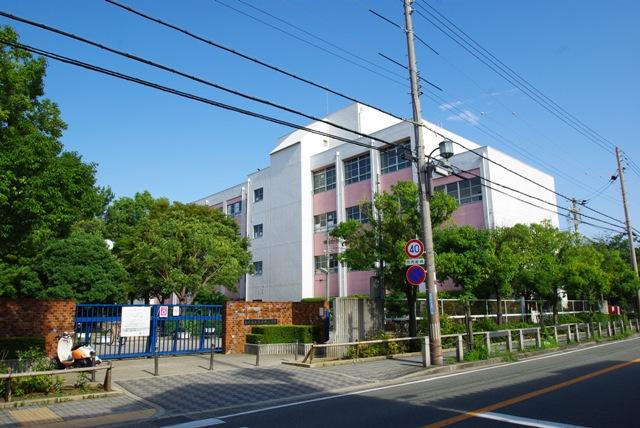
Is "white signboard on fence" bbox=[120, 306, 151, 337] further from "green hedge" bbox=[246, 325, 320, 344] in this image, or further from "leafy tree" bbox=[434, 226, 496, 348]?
"leafy tree" bbox=[434, 226, 496, 348]

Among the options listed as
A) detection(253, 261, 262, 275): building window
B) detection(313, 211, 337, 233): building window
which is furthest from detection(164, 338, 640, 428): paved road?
detection(253, 261, 262, 275): building window

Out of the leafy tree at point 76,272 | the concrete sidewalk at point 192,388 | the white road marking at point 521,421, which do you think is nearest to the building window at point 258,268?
the leafy tree at point 76,272

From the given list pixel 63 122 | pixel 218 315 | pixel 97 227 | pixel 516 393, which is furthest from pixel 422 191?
pixel 97 227

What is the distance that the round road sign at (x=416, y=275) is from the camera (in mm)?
14742

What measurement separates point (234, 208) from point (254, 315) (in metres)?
31.8

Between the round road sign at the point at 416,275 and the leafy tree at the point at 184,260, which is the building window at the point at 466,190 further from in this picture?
the round road sign at the point at 416,275

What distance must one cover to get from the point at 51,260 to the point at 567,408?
3062cm

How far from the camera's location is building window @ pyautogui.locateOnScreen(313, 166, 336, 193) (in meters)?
40.5

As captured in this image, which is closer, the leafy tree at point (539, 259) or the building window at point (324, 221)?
the leafy tree at point (539, 259)

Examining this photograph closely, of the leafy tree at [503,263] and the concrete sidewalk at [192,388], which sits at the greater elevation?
the leafy tree at [503,263]

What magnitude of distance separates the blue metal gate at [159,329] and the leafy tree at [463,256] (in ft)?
28.9

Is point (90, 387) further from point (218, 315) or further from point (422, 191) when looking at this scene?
point (422, 191)

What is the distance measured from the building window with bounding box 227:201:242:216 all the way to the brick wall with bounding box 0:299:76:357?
115ft

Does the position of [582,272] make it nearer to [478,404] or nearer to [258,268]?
[478,404]
